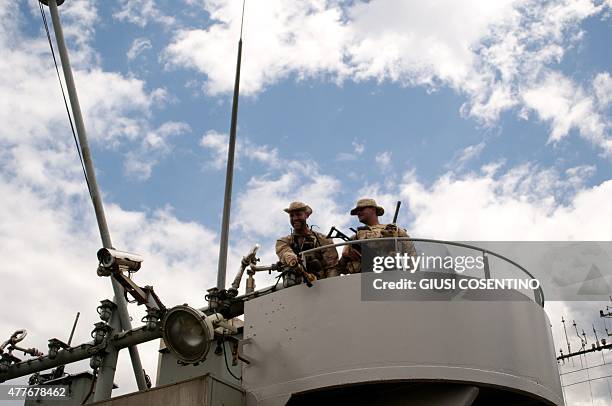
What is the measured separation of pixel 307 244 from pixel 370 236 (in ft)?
2.95

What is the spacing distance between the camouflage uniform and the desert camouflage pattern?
225 millimetres

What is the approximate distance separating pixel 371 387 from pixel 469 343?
1212 mm

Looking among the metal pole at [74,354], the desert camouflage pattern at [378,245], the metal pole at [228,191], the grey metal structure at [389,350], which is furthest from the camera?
the metal pole at [228,191]

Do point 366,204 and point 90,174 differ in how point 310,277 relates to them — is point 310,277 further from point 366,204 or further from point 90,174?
point 90,174

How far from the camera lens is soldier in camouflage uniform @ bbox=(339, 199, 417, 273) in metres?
8.16

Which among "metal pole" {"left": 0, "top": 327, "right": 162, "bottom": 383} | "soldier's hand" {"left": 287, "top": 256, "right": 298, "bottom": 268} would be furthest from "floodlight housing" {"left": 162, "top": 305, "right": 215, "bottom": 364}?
"metal pole" {"left": 0, "top": 327, "right": 162, "bottom": 383}

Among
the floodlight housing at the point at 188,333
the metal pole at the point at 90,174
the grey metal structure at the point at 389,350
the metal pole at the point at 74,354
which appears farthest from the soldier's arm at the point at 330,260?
the metal pole at the point at 90,174

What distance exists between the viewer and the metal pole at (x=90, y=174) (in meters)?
11.7

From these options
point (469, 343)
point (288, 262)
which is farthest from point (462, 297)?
point (288, 262)

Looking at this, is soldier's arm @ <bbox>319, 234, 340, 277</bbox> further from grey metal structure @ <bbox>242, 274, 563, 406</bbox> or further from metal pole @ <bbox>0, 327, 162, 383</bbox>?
metal pole @ <bbox>0, 327, 162, 383</bbox>

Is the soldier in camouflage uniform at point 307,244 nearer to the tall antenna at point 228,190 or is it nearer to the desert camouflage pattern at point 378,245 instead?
the desert camouflage pattern at point 378,245

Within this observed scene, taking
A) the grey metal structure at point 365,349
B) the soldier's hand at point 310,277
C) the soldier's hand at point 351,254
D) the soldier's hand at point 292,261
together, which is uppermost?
the soldier's hand at point 351,254

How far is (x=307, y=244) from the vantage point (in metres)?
8.98

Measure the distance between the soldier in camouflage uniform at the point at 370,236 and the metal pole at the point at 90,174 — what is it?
15.5ft
